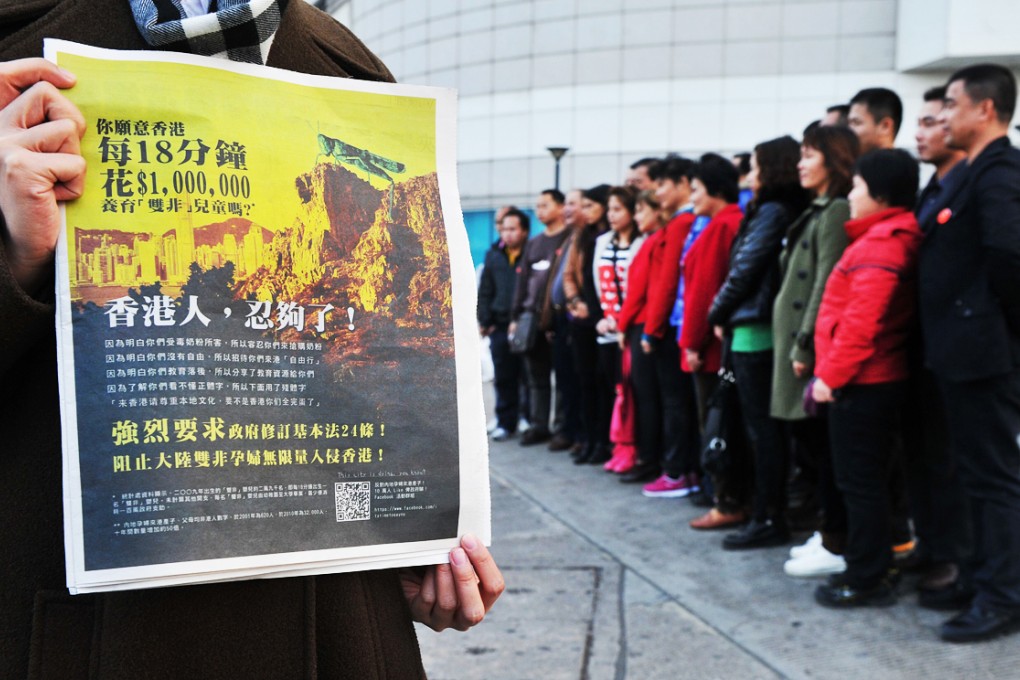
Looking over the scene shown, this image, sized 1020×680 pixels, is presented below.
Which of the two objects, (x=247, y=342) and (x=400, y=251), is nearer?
(x=247, y=342)

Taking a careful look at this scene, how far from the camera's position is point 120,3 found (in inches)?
40.3

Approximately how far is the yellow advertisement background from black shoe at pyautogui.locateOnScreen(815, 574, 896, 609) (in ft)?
11.2

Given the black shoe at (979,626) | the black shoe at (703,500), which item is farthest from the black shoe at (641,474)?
the black shoe at (979,626)

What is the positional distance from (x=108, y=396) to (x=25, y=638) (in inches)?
11.0

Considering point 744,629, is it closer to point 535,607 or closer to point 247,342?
point 535,607

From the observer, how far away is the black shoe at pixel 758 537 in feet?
15.6

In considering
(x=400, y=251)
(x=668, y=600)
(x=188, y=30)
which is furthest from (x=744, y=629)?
(x=188, y=30)

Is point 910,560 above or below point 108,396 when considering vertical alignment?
below

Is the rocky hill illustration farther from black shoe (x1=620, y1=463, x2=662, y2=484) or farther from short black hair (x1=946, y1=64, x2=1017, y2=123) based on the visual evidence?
black shoe (x1=620, y1=463, x2=662, y2=484)

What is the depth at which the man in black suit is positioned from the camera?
11.2 feet

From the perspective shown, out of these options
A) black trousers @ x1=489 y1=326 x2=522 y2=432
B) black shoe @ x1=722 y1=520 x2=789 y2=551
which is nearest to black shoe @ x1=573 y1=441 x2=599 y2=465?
black trousers @ x1=489 y1=326 x2=522 y2=432

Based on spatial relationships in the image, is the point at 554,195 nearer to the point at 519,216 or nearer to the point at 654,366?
the point at 519,216

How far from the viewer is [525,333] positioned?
795 centimetres

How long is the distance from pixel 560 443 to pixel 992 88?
481cm
